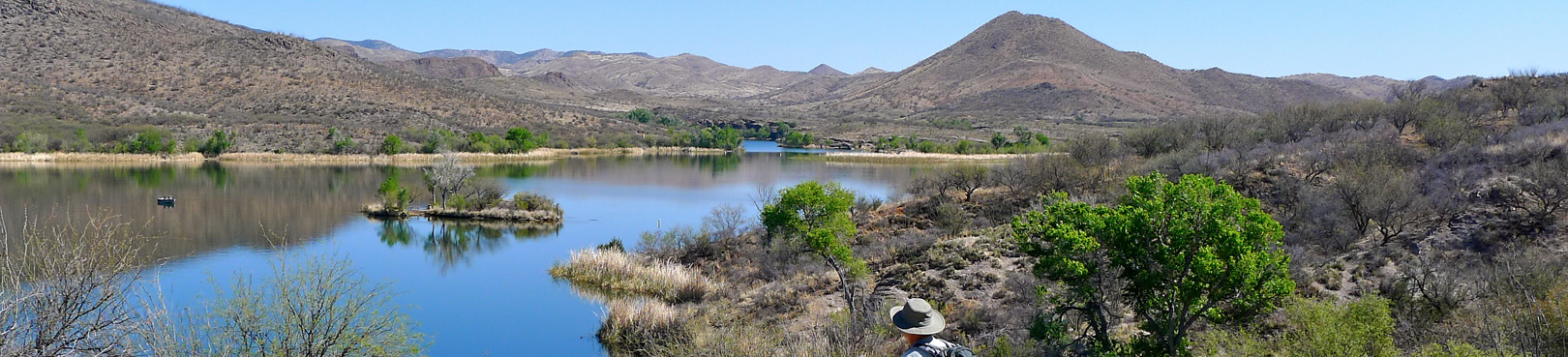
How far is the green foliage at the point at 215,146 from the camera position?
62.2 m

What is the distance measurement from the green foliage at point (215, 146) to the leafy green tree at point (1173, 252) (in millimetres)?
66285

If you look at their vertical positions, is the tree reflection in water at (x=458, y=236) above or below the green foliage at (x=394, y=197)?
below

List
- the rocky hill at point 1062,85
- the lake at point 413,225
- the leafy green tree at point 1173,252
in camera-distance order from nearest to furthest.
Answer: the leafy green tree at point 1173,252 < the lake at point 413,225 < the rocky hill at point 1062,85

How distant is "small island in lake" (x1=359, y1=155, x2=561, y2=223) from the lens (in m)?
36.4

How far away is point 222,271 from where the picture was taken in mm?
22578

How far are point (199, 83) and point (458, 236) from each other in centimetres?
6337

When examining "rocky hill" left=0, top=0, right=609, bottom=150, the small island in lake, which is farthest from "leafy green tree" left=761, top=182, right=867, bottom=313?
"rocky hill" left=0, top=0, right=609, bottom=150

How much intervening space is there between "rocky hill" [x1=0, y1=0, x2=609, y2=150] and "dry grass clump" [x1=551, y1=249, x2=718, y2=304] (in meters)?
52.6

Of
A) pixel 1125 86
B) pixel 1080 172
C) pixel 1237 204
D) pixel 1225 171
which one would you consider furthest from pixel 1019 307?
pixel 1125 86

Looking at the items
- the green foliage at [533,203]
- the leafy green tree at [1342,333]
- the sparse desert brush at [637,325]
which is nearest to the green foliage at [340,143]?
the green foliage at [533,203]

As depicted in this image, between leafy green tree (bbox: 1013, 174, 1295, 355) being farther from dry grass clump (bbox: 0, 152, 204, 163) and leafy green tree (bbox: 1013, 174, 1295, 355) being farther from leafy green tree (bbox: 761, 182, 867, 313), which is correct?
dry grass clump (bbox: 0, 152, 204, 163)

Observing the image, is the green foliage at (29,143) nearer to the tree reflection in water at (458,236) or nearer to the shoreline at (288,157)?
the shoreline at (288,157)

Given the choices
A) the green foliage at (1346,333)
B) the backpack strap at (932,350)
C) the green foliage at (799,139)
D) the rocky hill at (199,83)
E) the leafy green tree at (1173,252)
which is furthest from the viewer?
the green foliage at (799,139)

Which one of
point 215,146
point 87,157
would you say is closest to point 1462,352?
point 87,157
